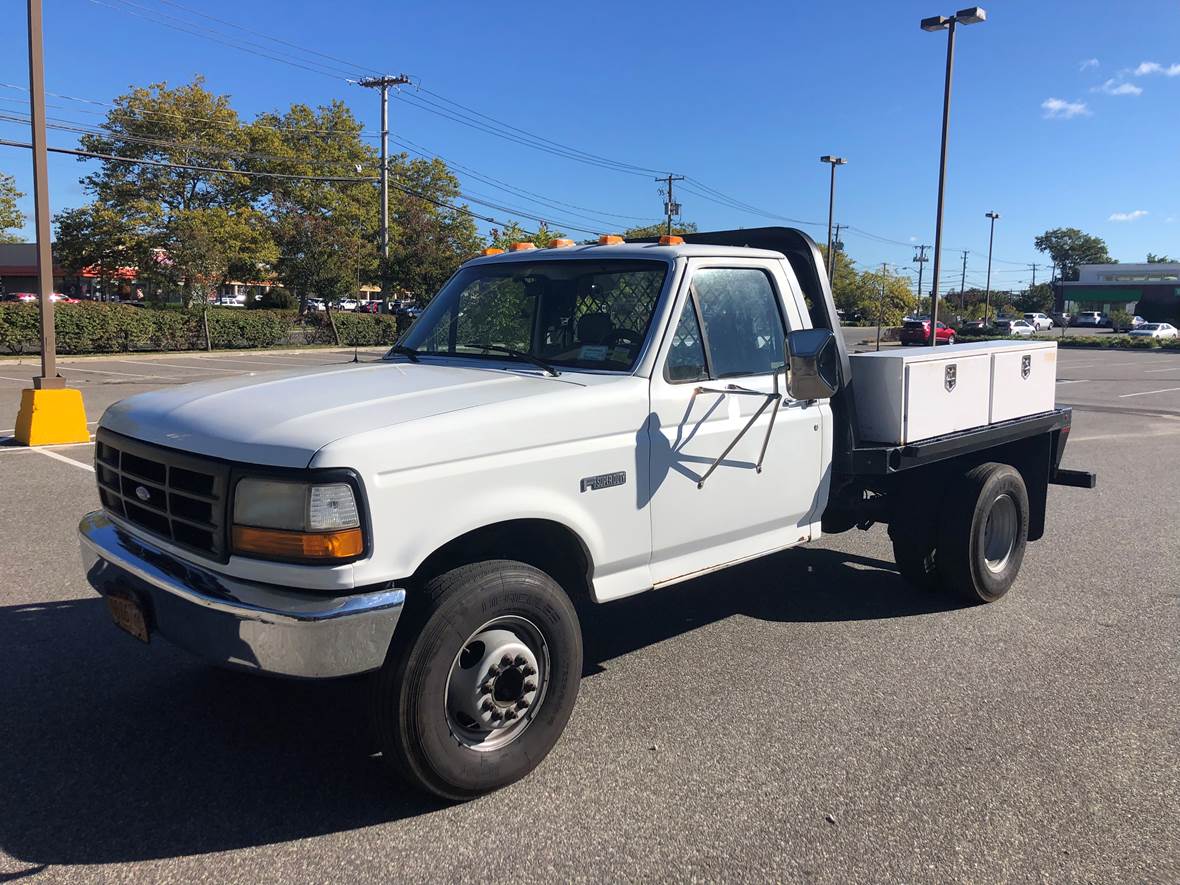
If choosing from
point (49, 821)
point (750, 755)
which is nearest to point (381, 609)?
Result: point (49, 821)

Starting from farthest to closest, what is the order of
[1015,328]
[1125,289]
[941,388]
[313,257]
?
[1125,289] < [1015,328] < [313,257] < [941,388]

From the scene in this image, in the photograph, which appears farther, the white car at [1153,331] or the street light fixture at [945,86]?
the white car at [1153,331]

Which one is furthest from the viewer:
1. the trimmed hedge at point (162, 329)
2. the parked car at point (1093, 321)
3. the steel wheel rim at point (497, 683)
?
the parked car at point (1093, 321)

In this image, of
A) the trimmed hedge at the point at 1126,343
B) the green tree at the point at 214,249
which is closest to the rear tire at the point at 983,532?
the green tree at the point at 214,249

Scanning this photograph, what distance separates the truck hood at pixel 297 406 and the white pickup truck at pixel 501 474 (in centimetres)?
1

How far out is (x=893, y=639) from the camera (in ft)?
16.4

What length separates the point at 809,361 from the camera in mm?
3715

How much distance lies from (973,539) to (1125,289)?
113 metres

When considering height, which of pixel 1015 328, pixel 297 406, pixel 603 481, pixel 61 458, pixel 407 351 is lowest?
pixel 61 458

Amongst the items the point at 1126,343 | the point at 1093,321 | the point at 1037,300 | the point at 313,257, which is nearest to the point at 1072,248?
the point at 1037,300

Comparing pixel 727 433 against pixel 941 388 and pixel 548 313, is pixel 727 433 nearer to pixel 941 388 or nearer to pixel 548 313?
pixel 548 313

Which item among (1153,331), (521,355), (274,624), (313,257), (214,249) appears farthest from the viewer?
(1153,331)

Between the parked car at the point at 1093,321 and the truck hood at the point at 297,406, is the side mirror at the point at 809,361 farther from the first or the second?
the parked car at the point at 1093,321

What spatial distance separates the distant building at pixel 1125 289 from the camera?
307 feet
